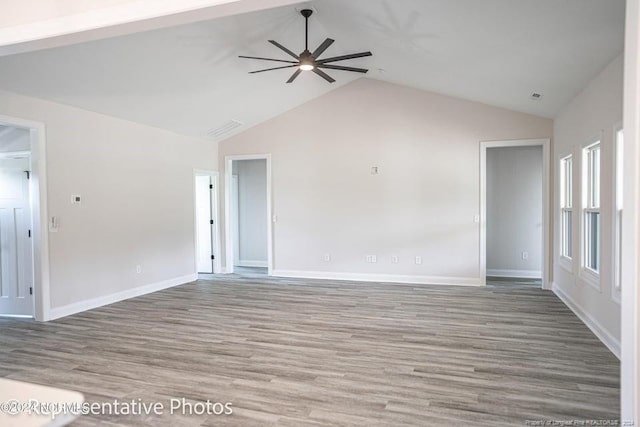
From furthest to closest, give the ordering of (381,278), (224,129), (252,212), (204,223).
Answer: (252,212), (204,223), (224,129), (381,278)

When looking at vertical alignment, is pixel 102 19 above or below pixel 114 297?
above

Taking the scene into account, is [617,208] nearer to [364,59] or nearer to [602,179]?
[602,179]

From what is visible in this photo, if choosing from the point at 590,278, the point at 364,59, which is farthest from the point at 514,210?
the point at 364,59

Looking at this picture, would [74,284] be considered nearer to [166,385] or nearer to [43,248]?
[43,248]

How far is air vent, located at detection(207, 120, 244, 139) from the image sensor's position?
7.23m

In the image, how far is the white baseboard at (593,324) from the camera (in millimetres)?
3522

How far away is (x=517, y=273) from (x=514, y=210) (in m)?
1.18

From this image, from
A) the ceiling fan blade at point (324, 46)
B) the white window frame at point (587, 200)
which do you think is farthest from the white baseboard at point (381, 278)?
the ceiling fan blade at point (324, 46)

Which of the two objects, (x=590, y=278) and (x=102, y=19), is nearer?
(x=102, y=19)

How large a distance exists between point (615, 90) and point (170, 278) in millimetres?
6469

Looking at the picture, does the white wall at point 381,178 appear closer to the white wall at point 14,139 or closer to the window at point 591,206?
the window at point 591,206

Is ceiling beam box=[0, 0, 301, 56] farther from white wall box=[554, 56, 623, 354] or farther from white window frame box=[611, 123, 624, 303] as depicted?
white wall box=[554, 56, 623, 354]

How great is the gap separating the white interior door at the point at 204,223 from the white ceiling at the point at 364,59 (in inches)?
68.7

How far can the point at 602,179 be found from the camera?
3.86 m
